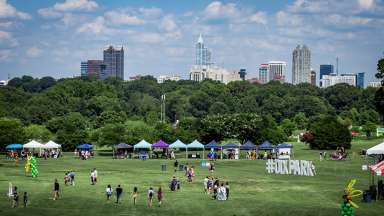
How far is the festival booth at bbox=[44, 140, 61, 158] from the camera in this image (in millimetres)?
94750

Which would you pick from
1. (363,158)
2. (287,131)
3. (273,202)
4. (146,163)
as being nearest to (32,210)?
(273,202)

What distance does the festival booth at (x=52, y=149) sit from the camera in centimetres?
9475

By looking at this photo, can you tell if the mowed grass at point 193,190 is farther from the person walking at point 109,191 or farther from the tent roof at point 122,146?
the tent roof at point 122,146

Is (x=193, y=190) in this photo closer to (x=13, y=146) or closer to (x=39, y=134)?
(x=13, y=146)

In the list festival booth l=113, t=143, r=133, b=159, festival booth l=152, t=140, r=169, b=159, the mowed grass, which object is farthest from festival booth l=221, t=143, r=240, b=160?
festival booth l=113, t=143, r=133, b=159

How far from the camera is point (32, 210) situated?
4481cm

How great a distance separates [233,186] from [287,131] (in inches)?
3736

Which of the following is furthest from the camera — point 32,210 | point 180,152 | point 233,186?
point 180,152

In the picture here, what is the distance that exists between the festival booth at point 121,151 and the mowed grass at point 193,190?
46.6 feet

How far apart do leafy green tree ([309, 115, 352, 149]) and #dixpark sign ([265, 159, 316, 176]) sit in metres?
34.1

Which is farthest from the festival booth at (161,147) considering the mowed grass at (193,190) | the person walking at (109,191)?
the person walking at (109,191)

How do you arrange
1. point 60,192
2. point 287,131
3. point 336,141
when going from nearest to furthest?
point 60,192
point 336,141
point 287,131

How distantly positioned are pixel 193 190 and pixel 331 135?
50729 millimetres

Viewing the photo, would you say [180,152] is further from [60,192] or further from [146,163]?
[60,192]
